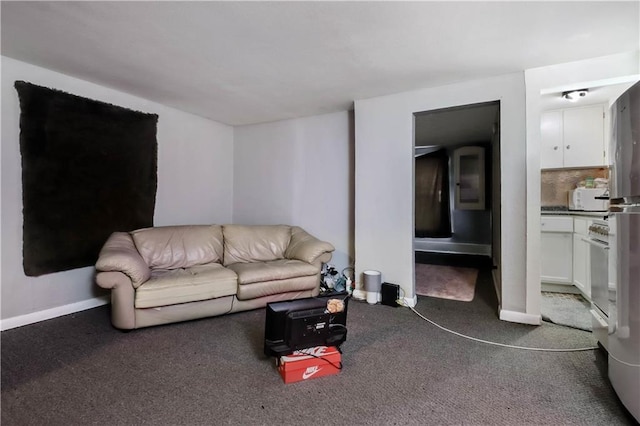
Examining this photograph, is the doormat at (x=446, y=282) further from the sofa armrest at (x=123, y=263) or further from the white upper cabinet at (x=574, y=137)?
the sofa armrest at (x=123, y=263)

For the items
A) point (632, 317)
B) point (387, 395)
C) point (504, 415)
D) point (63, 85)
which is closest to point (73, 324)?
point (63, 85)

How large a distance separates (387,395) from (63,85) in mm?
3662

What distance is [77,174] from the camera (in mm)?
2785

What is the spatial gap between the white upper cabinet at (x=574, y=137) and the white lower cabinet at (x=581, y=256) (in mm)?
766

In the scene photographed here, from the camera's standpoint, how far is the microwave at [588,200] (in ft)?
11.2

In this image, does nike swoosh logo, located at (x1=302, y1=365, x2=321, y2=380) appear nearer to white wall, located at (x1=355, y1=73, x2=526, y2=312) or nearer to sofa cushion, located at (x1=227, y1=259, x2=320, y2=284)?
sofa cushion, located at (x1=227, y1=259, x2=320, y2=284)

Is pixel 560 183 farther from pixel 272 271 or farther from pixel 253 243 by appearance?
pixel 253 243

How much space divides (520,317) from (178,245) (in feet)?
11.0

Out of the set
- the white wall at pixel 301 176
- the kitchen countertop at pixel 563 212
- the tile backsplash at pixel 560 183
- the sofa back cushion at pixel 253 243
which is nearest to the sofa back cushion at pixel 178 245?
the sofa back cushion at pixel 253 243

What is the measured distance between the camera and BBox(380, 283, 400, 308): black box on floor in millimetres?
3025

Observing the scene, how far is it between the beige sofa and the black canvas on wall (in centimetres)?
35

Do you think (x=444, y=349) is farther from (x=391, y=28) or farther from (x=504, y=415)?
(x=391, y=28)

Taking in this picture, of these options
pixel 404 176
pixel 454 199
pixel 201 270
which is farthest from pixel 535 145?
pixel 454 199

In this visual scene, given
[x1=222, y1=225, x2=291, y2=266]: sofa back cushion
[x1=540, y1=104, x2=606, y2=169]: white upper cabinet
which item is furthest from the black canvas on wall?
[x1=540, y1=104, x2=606, y2=169]: white upper cabinet
